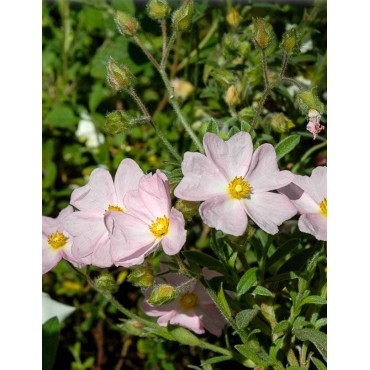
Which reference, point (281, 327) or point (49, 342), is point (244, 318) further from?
point (49, 342)

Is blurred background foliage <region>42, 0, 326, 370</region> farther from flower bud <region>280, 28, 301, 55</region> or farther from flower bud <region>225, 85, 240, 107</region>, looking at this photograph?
flower bud <region>280, 28, 301, 55</region>

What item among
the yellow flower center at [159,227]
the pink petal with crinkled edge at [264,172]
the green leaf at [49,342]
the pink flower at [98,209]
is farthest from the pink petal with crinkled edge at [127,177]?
the green leaf at [49,342]

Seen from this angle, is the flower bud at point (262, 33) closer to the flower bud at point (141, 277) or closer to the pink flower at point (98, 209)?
the pink flower at point (98, 209)

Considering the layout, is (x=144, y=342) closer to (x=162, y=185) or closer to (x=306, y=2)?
(x=162, y=185)

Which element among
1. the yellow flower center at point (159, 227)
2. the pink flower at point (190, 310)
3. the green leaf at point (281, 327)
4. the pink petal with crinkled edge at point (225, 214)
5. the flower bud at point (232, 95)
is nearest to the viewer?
the pink petal with crinkled edge at point (225, 214)

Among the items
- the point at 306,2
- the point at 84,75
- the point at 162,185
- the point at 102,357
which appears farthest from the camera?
the point at 84,75

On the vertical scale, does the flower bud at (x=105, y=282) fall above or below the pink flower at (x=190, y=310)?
above
